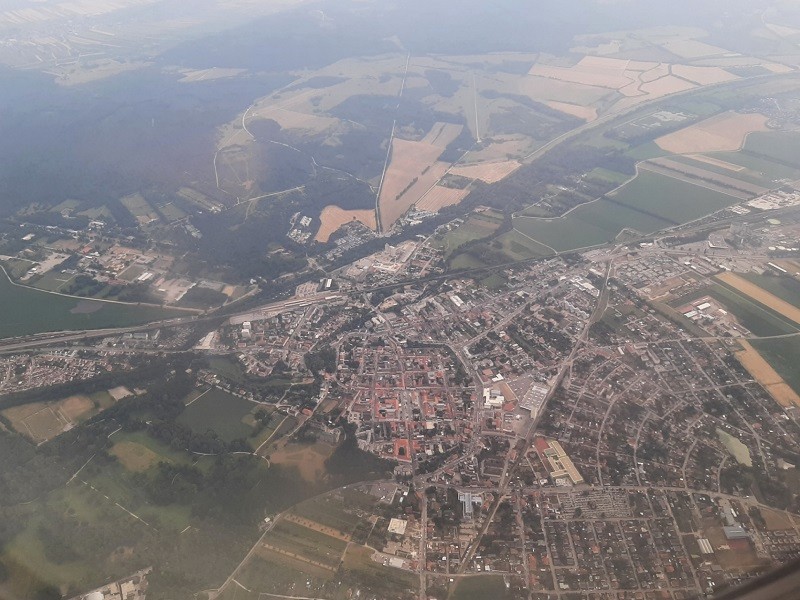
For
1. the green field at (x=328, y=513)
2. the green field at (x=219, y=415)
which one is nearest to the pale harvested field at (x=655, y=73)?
the green field at (x=219, y=415)

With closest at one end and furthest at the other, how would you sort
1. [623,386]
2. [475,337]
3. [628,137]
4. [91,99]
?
[623,386], [475,337], [628,137], [91,99]

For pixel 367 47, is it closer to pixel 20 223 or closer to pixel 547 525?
pixel 20 223

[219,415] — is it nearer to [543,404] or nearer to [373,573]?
[373,573]

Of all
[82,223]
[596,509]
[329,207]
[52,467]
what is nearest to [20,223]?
[82,223]

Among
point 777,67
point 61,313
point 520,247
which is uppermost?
point 777,67

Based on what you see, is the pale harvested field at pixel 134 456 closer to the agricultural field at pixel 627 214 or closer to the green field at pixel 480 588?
the green field at pixel 480 588

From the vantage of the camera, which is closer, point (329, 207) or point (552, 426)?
point (552, 426)

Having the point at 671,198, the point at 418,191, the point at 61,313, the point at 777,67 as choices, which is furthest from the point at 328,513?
the point at 777,67
